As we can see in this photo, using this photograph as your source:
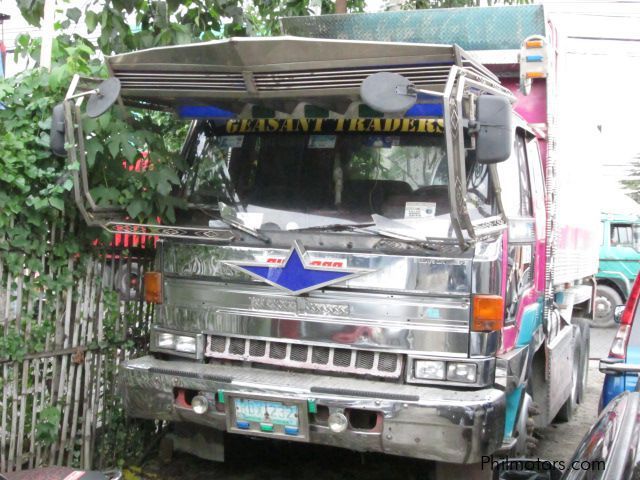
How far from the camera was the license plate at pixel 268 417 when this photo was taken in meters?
4.50

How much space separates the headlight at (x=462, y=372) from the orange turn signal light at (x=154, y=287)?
191 centimetres

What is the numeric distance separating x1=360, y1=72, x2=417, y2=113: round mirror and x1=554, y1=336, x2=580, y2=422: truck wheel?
4.36 m

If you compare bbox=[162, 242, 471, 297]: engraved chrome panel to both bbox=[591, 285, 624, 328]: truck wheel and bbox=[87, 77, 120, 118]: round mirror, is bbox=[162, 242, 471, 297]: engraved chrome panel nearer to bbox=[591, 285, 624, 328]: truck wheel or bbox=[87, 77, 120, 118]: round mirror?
bbox=[87, 77, 120, 118]: round mirror

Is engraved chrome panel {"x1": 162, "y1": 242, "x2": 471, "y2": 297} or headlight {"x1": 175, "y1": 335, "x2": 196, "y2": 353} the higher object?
engraved chrome panel {"x1": 162, "y1": 242, "x2": 471, "y2": 297}

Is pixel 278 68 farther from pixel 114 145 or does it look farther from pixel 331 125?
pixel 114 145

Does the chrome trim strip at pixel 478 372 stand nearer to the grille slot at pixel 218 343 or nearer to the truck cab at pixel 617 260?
the grille slot at pixel 218 343

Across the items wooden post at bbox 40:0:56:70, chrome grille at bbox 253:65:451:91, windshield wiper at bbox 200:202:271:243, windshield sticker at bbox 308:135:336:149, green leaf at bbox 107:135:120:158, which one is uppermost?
wooden post at bbox 40:0:56:70

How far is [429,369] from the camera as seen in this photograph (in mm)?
4539

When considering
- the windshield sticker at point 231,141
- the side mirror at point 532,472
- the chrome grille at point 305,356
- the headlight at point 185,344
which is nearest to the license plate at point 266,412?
the chrome grille at point 305,356

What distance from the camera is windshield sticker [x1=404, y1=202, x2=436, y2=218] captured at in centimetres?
479

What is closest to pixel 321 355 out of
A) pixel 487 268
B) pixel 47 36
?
pixel 487 268

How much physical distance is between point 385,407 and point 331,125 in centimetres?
193

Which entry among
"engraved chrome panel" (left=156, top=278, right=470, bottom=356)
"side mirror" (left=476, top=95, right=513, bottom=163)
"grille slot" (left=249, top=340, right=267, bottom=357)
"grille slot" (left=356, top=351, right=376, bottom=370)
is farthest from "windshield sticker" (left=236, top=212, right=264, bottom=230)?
"side mirror" (left=476, top=95, right=513, bottom=163)

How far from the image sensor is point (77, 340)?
5.34 meters
